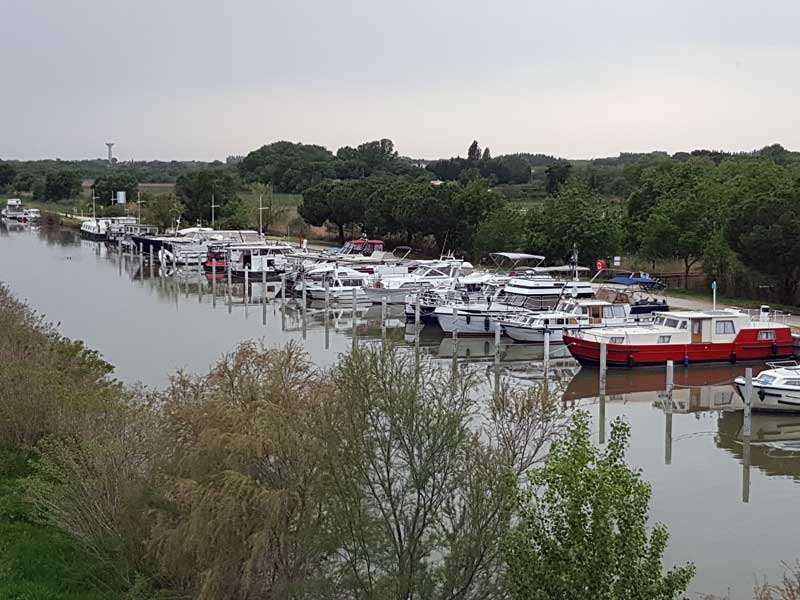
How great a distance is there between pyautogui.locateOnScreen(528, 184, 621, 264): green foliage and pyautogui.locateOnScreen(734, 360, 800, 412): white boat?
26.9 meters

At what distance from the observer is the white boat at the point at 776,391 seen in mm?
29359

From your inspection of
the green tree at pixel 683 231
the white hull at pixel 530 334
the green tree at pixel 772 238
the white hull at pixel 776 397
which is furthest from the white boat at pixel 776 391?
the green tree at pixel 683 231

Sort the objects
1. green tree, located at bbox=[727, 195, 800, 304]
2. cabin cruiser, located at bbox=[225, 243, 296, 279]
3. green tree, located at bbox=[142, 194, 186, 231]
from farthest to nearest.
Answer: green tree, located at bbox=[142, 194, 186, 231] < cabin cruiser, located at bbox=[225, 243, 296, 279] < green tree, located at bbox=[727, 195, 800, 304]

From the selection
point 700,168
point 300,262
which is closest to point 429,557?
point 300,262

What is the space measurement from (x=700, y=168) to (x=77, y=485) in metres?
59.2

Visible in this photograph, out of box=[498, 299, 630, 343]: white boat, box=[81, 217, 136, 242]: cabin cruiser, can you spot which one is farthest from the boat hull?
box=[81, 217, 136, 242]: cabin cruiser

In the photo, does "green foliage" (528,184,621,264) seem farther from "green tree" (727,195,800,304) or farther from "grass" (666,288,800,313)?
"green tree" (727,195,800,304)

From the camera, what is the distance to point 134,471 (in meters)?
16.9

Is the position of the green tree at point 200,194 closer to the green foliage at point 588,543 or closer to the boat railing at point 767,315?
the boat railing at point 767,315

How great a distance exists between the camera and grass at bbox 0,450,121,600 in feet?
55.7

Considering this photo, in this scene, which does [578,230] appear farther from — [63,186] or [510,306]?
[63,186]

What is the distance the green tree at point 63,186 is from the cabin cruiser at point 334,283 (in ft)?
357

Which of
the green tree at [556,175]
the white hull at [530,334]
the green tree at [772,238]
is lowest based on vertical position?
the white hull at [530,334]

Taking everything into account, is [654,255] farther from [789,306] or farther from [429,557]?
[429,557]
